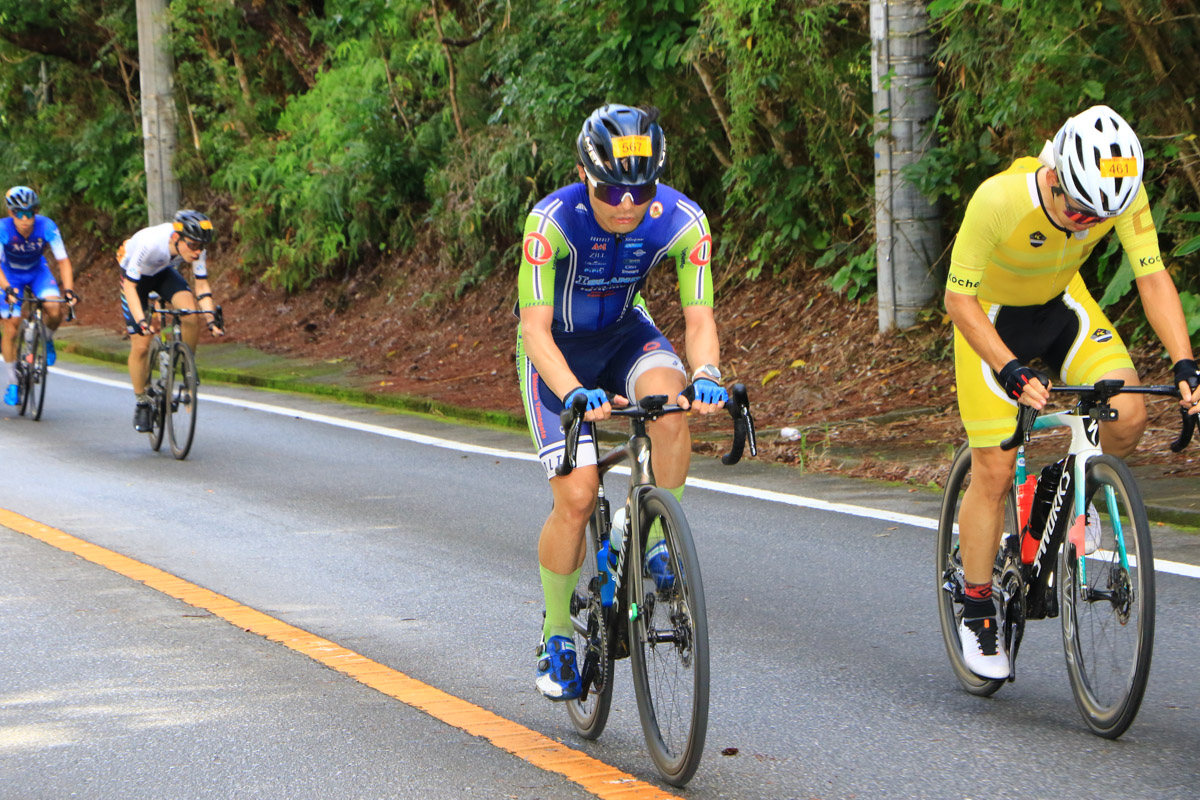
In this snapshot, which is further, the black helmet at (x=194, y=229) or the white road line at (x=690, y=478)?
the black helmet at (x=194, y=229)

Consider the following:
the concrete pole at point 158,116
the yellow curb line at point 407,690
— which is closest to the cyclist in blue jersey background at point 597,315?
the yellow curb line at point 407,690

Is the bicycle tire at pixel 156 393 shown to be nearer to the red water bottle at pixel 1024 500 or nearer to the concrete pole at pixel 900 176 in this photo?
the concrete pole at pixel 900 176

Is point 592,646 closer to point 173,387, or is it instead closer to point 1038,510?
point 1038,510

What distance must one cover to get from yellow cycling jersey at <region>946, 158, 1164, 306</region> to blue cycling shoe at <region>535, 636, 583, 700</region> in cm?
178

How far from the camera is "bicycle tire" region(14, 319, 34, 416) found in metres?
13.8

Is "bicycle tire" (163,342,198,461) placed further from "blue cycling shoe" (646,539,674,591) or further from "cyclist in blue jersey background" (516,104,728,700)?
"blue cycling shoe" (646,539,674,591)

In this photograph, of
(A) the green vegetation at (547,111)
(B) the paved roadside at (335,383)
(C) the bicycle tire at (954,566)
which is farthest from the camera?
(A) the green vegetation at (547,111)

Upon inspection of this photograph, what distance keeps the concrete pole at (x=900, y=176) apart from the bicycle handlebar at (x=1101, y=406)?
807cm

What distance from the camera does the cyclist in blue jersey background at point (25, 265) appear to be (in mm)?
13836

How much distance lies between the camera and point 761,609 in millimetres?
6441

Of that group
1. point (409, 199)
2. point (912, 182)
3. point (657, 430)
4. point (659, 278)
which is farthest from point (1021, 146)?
point (409, 199)

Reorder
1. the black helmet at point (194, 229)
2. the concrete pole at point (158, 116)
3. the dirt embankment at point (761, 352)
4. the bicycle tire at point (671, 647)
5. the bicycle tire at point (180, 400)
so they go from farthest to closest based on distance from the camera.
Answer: the concrete pole at point (158, 116) < the bicycle tire at point (180, 400) < the black helmet at point (194, 229) < the dirt embankment at point (761, 352) < the bicycle tire at point (671, 647)

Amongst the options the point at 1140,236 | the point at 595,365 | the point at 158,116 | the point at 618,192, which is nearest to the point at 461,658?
the point at 595,365

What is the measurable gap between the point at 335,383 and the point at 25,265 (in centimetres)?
345
